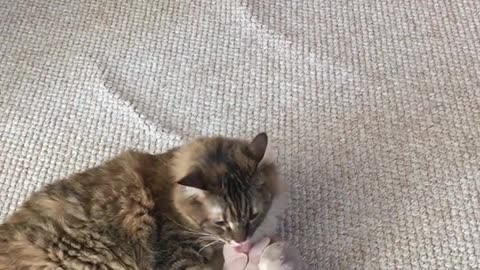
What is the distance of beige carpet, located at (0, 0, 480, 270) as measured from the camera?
135 cm

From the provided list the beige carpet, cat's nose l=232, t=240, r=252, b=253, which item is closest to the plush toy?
cat's nose l=232, t=240, r=252, b=253

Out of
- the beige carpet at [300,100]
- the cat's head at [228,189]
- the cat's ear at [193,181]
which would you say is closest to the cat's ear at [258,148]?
the cat's head at [228,189]

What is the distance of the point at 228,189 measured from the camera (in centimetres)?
113

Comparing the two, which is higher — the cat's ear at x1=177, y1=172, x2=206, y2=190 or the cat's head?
the cat's ear at x1=177, y1=172, x2=206, y2=190

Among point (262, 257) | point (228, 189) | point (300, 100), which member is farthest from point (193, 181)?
point (300, 100)

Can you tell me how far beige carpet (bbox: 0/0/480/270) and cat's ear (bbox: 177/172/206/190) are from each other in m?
0.29

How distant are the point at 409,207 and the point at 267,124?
0.36m

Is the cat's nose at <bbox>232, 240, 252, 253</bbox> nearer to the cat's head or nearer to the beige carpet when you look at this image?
the cat's head

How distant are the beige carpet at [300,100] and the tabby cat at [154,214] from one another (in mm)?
210

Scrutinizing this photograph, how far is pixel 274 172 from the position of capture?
1.23m

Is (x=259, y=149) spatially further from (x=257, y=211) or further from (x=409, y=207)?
(x=409, y=207)

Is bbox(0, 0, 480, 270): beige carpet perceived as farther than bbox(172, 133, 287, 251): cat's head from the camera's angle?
Yes

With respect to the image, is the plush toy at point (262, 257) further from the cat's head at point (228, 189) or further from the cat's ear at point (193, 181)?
the cat's ear at point (193, 181)

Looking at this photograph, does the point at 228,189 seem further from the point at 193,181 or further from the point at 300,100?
the point at 300,100
